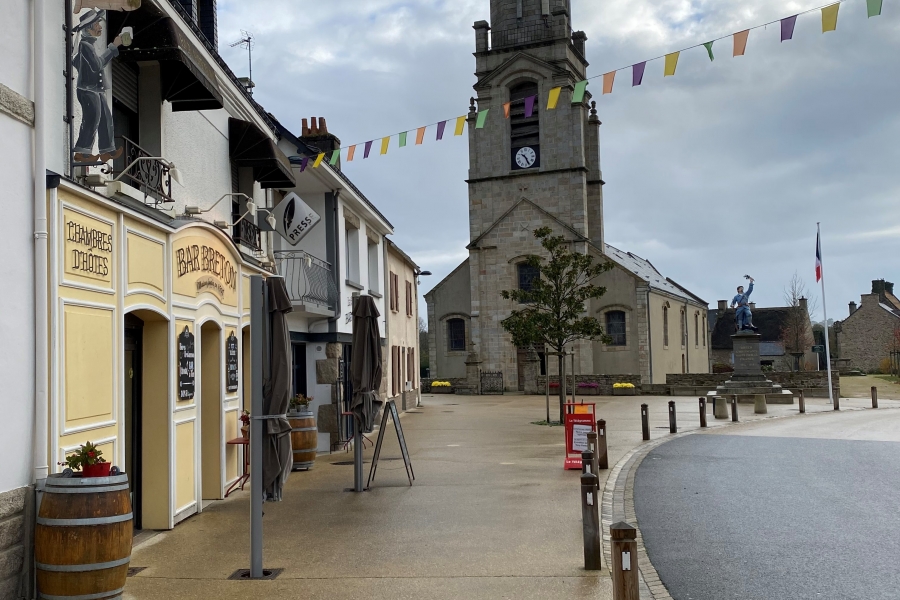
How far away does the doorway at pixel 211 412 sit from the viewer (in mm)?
10828

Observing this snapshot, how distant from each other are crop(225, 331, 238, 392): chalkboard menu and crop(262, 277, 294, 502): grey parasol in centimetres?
393

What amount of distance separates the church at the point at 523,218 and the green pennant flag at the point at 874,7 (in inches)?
1306

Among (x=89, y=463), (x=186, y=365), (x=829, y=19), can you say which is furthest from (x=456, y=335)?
(x=89, y=463)

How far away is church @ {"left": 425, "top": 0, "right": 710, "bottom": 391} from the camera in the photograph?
43875mm

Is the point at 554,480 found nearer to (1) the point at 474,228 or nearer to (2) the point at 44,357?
(2) the point at 44,357

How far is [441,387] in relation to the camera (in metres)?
43.4

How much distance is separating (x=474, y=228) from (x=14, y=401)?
41.1 meters

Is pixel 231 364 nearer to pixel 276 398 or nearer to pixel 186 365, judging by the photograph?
pixel 186 365

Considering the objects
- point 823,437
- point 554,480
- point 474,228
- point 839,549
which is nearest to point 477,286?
point 474,228

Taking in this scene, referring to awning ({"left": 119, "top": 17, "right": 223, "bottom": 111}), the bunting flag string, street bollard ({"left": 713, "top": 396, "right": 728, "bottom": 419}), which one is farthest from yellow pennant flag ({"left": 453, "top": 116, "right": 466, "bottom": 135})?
street bollard ({"left": 713, "top": 396, "right": 728, "bottom": 419})

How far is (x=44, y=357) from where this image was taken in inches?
248

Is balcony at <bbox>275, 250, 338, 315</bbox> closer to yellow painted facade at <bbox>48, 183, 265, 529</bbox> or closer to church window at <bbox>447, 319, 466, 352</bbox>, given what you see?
yellow painted facade at <bbox>48, 183, 265, 529</bbox>

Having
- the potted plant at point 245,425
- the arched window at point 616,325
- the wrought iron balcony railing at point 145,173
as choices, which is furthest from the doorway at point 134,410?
the arched window at point 616,325

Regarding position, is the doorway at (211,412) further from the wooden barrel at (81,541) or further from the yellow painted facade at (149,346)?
the wooden barrel at (81,541)
